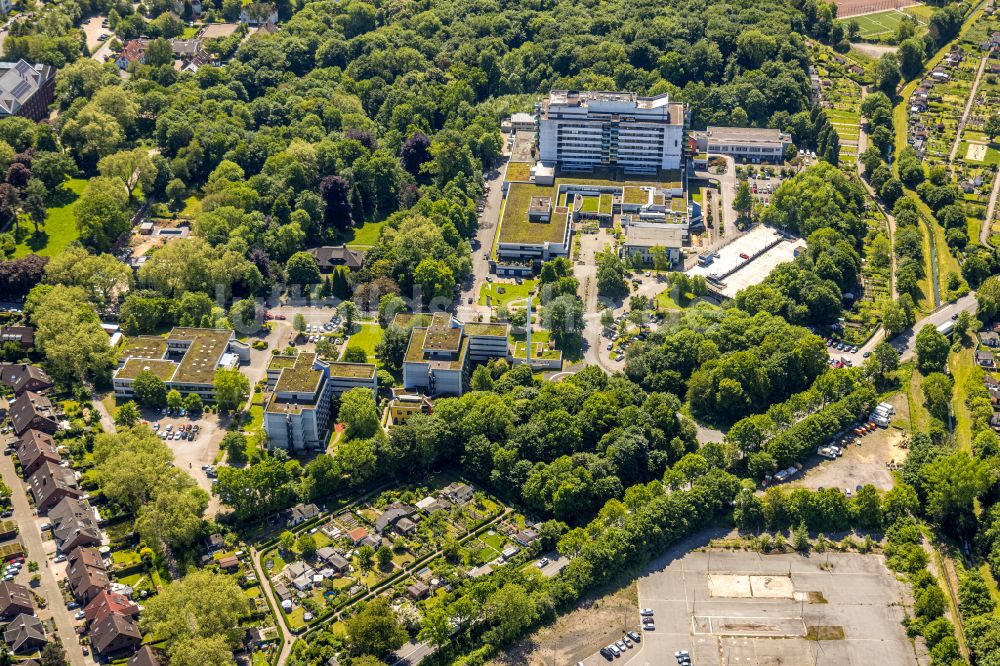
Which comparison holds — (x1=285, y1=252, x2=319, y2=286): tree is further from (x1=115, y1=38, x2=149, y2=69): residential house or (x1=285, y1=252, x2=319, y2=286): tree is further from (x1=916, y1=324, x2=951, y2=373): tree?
(x1=916, y1=324, x2=951, y2=373): tree

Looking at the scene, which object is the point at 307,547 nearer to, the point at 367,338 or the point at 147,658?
the point at 147,658

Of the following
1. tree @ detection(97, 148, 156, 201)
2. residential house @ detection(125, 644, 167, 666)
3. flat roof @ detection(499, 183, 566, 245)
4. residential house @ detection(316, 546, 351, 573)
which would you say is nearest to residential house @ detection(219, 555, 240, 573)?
residential house @ detection(316, 546, 351, 573)

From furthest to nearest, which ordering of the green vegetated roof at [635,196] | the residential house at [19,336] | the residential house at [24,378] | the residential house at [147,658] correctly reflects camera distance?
the green vegetated roof at [635,196] < the residential house at [19,336] < the residential house at [24,378] < the residential house at [147,658]

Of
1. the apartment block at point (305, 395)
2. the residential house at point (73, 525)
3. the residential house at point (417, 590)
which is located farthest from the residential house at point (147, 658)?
the apartment block at point (305, 395)

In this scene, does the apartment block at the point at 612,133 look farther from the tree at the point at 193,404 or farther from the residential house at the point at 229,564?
the residential house at the point at 229,564

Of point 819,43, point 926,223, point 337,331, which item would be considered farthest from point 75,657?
point 819,43

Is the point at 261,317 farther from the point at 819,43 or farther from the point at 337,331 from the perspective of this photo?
the point at 819,43
